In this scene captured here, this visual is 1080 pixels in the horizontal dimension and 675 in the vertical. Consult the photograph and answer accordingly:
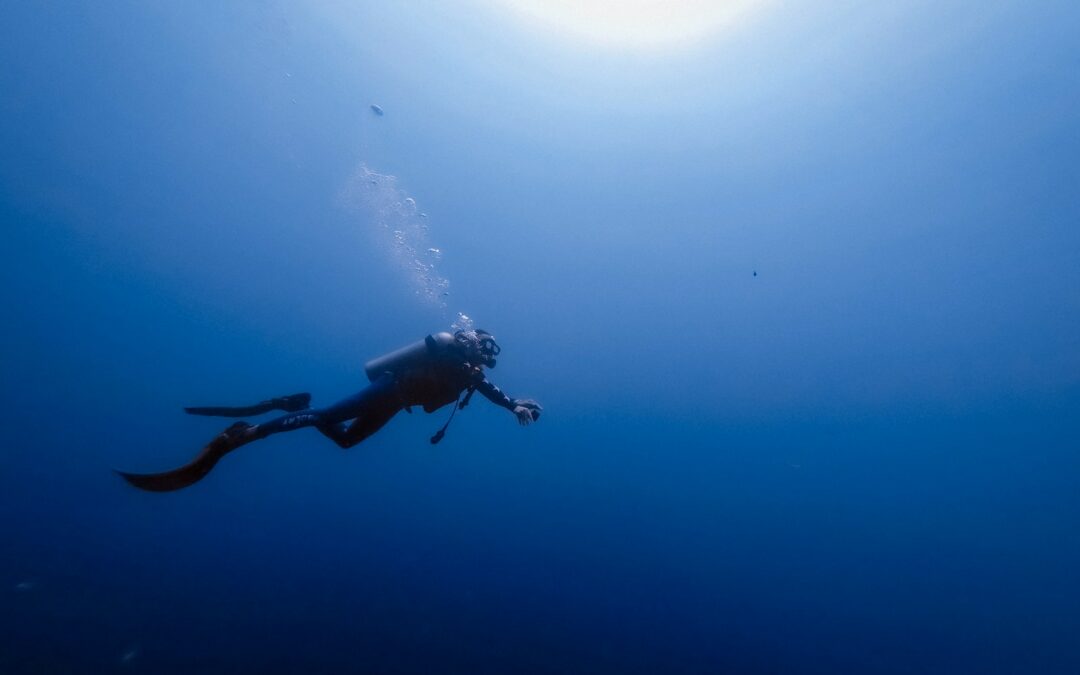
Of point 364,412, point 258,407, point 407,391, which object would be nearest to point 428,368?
point 407,391

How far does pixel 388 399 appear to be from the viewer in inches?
180

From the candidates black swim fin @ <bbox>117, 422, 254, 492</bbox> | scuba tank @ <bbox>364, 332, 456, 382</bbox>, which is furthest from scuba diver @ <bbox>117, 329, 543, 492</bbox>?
black swim fin @ <bbox>117, 422, 254, 492</bbox>

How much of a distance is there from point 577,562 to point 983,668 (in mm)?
28443

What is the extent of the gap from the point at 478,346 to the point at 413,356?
0.63 m

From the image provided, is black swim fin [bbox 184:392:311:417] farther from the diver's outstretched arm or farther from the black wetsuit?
the diver's outstretched arm

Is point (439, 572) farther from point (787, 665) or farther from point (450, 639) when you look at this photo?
point (787, 665)

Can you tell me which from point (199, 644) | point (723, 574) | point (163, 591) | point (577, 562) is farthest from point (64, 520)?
point (723, 574)

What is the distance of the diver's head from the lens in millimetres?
4723

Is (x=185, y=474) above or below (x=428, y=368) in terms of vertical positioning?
below

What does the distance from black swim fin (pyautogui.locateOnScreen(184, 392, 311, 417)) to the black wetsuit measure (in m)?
0.27

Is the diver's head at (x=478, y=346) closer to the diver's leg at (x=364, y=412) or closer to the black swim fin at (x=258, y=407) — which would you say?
the diver's leg at (x=364, y=412)

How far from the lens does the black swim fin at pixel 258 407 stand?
448 cm

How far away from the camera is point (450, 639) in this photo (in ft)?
50.4

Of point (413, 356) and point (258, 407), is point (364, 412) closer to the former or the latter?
point (413, 356)
